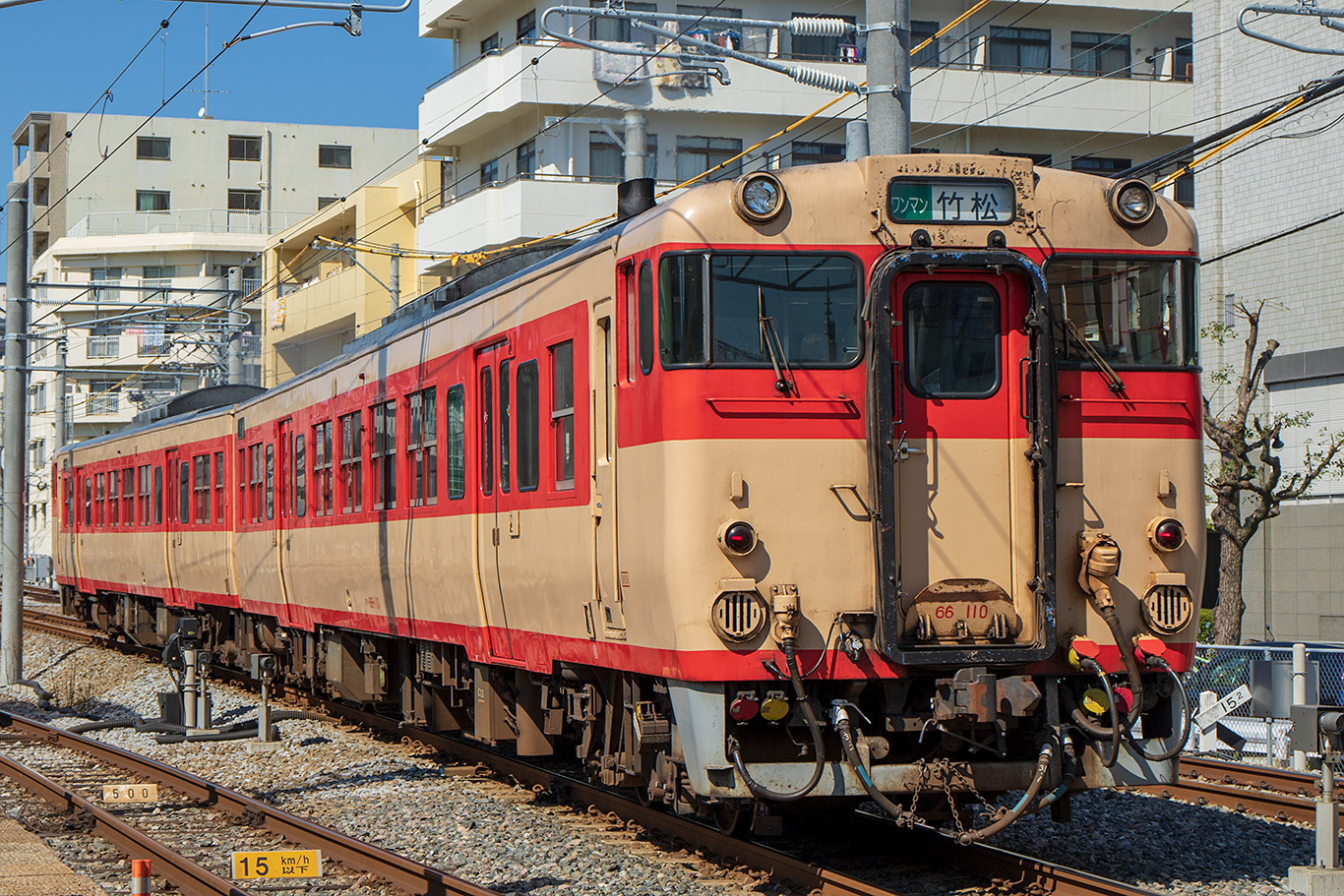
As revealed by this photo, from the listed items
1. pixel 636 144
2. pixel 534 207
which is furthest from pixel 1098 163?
pixel 636 144

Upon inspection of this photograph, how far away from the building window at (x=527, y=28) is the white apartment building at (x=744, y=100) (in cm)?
5

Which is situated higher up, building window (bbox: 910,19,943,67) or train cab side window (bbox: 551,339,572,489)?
building window (bbox: 910,19,943,67)

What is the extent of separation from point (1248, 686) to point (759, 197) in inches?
316

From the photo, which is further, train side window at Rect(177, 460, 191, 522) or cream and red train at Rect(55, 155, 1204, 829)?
train side window at Rect(177, 460, 191, 522)

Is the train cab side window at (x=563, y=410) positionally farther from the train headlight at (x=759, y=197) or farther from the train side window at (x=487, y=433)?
the train headlight at (x=759, y=197)

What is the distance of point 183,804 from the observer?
1128 cm

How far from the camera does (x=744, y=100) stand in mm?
34094

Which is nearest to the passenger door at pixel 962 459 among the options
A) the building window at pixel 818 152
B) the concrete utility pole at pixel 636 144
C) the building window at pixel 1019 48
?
the concrete utility pole at pixel 636 144

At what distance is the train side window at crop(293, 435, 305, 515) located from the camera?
15.3m

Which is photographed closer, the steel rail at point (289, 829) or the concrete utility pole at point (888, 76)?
the steel rail at point (289, 829)

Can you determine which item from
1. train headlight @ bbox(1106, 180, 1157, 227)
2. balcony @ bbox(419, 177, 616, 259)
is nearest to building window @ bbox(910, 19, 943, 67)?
balcony @ bbox(419, 177, 616, 259)

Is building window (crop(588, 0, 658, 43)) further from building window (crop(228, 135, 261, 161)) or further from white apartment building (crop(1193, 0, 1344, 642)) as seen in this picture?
building window (crop(228, 135, 261, 161))

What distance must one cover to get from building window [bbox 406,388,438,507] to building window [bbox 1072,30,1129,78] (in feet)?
90.5

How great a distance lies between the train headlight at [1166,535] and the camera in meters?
7.56
